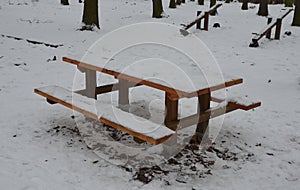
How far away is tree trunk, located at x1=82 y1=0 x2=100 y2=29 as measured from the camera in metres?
12.9

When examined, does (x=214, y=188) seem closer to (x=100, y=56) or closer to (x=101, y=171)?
(x=101, y=171)

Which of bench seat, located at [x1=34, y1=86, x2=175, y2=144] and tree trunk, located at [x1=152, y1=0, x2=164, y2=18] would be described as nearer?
bench seat, located at [x1=34, y1=86, x2=175, y2=144]

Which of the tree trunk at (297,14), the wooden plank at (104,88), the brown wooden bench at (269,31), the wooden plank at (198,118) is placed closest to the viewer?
the wooden plank at (198,118)

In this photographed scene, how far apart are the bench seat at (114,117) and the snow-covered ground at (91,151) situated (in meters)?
0.47

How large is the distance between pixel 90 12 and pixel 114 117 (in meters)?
9.35

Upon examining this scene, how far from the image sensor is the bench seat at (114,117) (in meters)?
3.85

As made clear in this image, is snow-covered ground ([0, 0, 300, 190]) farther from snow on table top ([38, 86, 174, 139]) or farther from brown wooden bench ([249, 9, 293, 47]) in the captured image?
snow on table top ([38, 86, 174, 139])

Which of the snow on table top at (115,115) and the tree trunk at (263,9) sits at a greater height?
the tree trunk at (263,9)

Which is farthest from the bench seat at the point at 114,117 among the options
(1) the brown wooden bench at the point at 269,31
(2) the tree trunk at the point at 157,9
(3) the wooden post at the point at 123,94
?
(2) the tree trunk at the point at 157,9

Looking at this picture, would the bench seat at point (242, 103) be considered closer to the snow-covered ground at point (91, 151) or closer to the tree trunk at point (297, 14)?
the snow-covered ground at point (91, 151)

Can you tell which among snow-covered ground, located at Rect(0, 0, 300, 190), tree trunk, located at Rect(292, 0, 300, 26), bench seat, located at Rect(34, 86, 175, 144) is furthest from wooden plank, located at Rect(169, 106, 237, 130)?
tree trunk, located at Rect(292, 0, 300, 26)

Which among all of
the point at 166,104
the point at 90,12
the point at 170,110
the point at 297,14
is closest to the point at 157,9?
the point at 90,12

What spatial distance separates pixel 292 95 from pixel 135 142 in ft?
11.8

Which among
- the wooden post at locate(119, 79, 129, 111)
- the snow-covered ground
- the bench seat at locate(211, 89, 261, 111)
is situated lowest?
the snow-covered ground
